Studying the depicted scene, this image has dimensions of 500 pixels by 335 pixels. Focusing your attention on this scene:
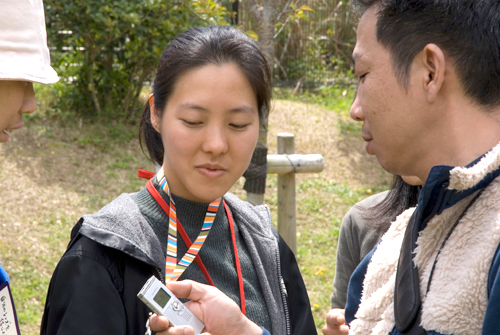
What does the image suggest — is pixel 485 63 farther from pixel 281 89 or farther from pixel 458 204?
pixel 281 89

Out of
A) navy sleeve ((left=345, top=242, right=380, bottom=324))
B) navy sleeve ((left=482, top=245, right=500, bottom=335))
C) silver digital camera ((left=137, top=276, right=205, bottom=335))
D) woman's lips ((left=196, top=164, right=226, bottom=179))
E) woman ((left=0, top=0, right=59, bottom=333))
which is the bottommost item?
navy sleeve ((left=345, top=242, right=380, bottom=324))

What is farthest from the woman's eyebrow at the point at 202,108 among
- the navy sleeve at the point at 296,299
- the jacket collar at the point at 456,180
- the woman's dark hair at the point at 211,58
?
the jacket collar at the point at 456,180

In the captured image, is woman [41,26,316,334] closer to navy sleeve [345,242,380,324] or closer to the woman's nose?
navy sleeve [345,242,380,324]

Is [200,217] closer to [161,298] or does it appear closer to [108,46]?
[161,298]

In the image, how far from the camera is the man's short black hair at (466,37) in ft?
4.78

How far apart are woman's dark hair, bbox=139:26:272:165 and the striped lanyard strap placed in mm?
360

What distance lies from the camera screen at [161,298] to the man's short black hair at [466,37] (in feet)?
3.16

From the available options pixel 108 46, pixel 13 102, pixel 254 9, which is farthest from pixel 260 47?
pixel 108 46

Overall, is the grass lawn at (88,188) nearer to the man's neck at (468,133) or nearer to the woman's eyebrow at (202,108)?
the woman's eyebrow at (202,108)

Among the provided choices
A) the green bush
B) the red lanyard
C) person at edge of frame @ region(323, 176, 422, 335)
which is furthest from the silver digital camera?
the green bush

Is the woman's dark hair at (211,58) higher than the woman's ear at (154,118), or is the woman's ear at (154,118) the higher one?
the woman's dark hair at (211,58)

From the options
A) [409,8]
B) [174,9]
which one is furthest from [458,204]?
[174,9]

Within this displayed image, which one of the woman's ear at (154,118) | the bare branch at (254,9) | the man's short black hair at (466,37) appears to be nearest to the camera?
the man's short black hair at (466,37)

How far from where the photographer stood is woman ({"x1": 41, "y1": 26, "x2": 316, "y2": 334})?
1.77 meters
